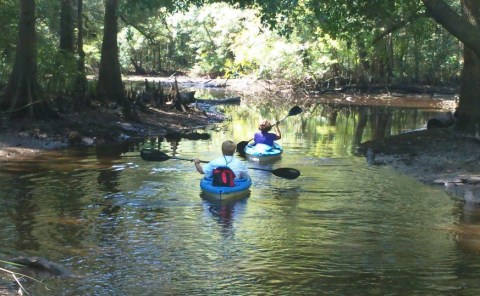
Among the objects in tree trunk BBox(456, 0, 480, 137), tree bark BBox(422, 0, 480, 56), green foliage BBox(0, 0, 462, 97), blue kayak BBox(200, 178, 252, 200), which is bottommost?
blue kayak BBox(200, 178, 252, 200)

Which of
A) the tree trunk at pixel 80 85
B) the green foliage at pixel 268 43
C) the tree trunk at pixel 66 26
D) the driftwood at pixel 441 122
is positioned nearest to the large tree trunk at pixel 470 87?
the green foliage at pixel 268 43

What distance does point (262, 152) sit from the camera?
53.9 feet

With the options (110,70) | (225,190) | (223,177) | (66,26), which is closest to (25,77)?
(110,70)

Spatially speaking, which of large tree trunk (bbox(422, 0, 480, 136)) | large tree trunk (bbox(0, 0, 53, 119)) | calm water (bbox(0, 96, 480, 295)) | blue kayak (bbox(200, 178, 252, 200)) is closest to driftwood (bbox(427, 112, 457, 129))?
large tree trunk (bbox(422, 0, 480, 136))

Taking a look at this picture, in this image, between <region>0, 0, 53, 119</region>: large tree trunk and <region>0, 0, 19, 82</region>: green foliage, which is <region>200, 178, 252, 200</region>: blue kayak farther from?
<region>0, 0, 19, 82</region>: green foliage

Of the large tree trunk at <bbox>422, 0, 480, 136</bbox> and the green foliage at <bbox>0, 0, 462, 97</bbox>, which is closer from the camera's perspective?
the large tree trunk at <bbox>422, 0, 480, 136</bbox>

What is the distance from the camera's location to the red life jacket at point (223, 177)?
38.8 ft

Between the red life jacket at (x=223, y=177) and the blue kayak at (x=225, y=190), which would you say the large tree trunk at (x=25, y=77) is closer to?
the blue kayak at (x=225, y=190)

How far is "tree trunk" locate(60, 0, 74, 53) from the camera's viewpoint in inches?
902

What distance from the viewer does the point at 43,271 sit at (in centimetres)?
723

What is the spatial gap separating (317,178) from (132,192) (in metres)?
3.97

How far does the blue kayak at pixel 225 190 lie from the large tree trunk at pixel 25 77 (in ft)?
27.0

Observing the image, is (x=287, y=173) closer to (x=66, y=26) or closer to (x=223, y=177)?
(x=223, y=177)

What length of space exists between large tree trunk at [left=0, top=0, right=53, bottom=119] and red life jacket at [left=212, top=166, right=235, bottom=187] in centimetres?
838
